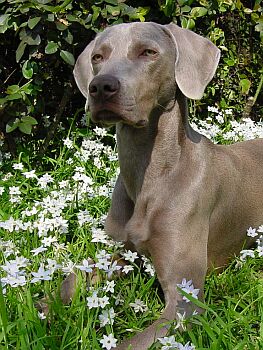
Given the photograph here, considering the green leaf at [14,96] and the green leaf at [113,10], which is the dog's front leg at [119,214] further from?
the green leaf at [113,10]

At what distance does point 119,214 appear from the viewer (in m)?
3.05

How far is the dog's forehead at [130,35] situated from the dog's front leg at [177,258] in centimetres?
77

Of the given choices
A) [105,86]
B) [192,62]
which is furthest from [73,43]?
[105,86]

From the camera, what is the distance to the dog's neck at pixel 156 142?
2.90 meters

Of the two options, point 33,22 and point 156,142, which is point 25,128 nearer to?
point 33,22

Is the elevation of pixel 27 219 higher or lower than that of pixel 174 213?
lower

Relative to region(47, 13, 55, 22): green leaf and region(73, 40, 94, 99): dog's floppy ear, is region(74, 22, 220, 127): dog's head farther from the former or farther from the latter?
region(47, 13, 55, 22): green leaf

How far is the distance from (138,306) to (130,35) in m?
1.12

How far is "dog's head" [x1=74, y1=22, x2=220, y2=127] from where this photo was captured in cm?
257

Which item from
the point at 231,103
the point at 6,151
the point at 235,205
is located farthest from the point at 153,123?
the point at 231,103

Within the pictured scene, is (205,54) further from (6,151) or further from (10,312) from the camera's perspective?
(6,151)

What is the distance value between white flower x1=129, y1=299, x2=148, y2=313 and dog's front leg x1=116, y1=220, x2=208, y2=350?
100 millimetres

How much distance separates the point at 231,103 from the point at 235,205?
8.42 feet

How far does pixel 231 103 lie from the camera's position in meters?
5.61
